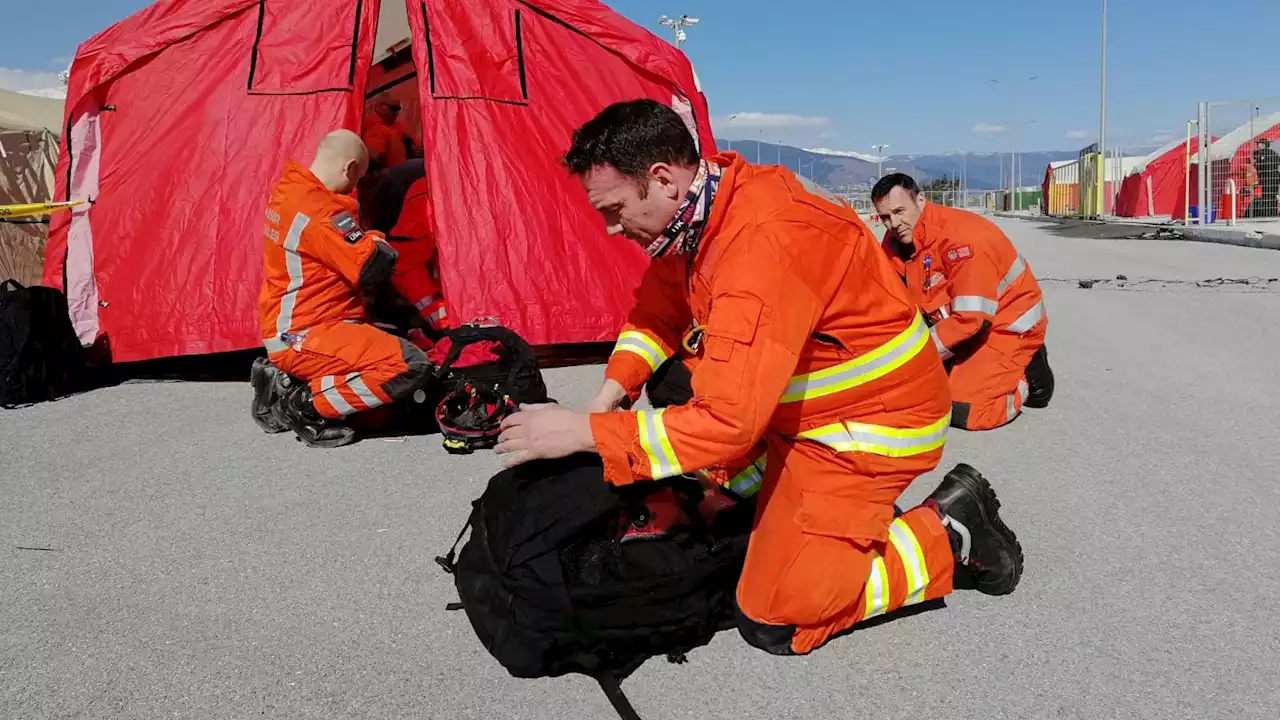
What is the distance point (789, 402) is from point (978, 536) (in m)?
0.75

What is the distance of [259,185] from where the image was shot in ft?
19.9

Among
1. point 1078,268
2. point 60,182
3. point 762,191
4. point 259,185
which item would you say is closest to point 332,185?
point 259,185

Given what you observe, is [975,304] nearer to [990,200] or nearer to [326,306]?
[326,306]

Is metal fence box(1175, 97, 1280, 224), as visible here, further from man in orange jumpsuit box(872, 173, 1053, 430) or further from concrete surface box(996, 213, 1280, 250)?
man in orange jumpsuit box(872, 173, 1053, 430)

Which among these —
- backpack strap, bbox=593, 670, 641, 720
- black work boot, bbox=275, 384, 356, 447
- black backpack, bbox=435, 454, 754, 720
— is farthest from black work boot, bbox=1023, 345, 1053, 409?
black work boot, bbox=275, 384, 356, 447

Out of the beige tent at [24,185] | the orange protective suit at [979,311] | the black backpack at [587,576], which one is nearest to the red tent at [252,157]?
the orange protective suit at [979,311]

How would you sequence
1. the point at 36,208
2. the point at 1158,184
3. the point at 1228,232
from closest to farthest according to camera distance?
the point at 36,208
the point at 1228,232
the point at 1158,184

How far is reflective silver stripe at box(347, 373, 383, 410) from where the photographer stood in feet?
15.1

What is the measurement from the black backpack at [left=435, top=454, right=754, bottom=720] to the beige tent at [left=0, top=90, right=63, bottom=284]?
26.8ft

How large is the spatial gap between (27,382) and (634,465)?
16.4 ft

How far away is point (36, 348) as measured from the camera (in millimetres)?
5793

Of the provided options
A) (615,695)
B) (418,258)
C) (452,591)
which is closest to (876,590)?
(615,695)

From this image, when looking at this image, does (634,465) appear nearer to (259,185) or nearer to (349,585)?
(349,585)

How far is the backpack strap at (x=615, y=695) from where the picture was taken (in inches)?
89.7
